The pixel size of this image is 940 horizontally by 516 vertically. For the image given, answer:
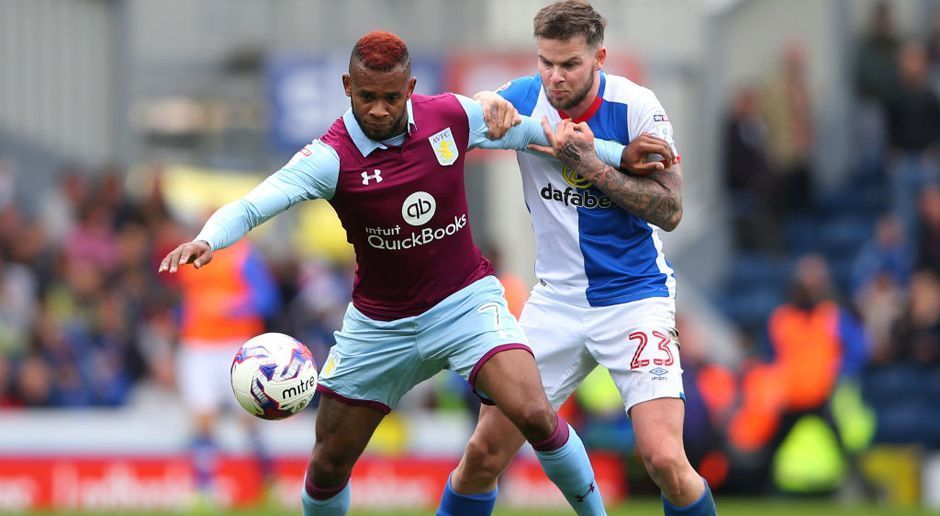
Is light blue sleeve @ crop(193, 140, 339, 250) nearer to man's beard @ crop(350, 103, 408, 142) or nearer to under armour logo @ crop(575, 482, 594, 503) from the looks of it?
man's beard @ crop(350, 103, 408, 142)

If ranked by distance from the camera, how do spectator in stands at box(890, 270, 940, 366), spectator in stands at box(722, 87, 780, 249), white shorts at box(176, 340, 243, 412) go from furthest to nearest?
spectator in stands at box(722, 87, 780, 249), spectator in stands at box(890, 270, 940, 366), white shorts at box(176, 340, 243, 412)

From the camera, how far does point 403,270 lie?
738cm

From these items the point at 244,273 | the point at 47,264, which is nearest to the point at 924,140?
the point at 244,273

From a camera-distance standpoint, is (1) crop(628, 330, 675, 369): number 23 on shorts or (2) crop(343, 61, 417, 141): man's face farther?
(1) crop(628, 330, 675, 369): number 23 on shorts

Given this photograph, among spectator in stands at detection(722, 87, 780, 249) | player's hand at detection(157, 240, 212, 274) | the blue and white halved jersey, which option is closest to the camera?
player's hand at detection(157, 240, 212, 274)

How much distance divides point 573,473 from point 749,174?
38.3 ft

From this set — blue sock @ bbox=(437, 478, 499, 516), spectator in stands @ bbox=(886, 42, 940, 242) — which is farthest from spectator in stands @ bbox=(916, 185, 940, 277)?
blue sock @ bbox=(437, 478, 499, 516)

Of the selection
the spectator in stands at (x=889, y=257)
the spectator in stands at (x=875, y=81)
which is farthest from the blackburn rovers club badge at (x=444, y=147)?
the spectator in stands at (x=875, y=81)

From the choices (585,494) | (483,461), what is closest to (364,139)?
(483,461)

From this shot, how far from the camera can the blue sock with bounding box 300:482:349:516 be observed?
7637 millimetres

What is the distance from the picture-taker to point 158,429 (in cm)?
1462

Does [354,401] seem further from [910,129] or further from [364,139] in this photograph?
[910,129]

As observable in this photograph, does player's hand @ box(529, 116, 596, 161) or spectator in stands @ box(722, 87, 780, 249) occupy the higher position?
player's hand @ box(529, 116, 596, 161)

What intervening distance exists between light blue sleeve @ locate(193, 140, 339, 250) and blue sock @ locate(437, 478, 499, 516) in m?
1.54
